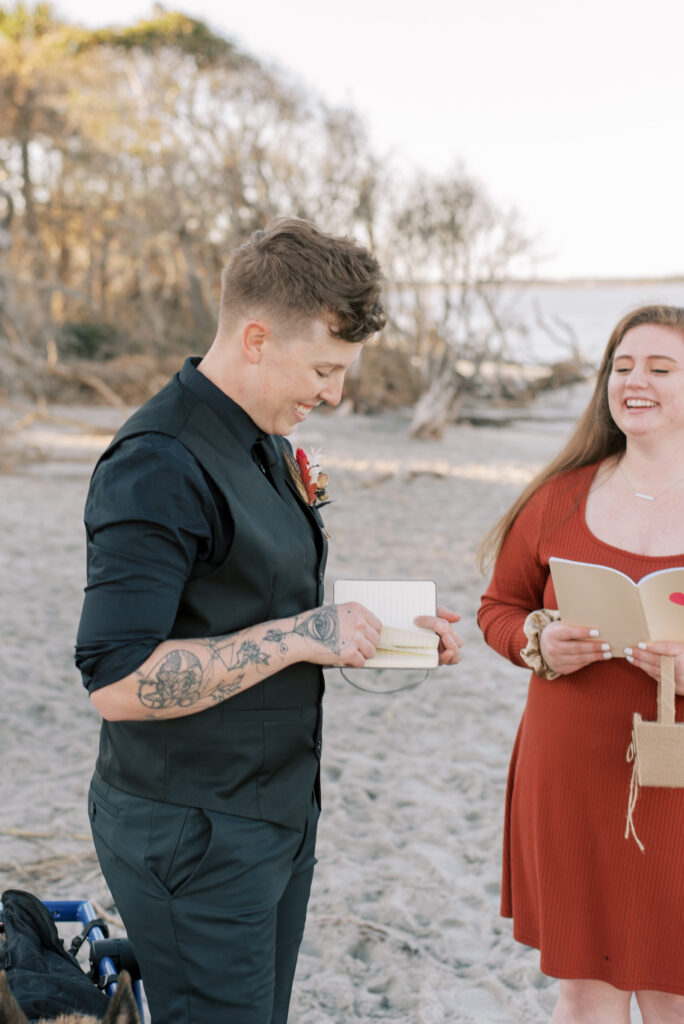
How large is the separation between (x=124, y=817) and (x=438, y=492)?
10.7m

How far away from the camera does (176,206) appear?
21.4m

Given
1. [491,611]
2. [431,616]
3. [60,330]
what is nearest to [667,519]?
[491,611]

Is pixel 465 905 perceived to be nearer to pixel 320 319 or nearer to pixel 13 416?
pixel 320 319

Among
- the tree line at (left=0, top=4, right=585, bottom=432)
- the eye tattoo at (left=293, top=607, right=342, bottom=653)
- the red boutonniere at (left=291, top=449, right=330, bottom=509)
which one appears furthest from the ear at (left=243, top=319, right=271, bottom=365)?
the tree line at (left=0, top=4, right=585, bottom=432)

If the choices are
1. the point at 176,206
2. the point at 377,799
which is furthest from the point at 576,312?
the point at 377,799

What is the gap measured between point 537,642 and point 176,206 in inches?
817

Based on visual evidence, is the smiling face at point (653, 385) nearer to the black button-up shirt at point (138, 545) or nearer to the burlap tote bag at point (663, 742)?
the burlap tote bag at point (663, 742)

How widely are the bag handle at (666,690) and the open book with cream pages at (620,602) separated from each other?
0.05m

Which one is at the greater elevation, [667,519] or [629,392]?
[629,392]

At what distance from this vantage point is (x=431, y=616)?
2.06 m

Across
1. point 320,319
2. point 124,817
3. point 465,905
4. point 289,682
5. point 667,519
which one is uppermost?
point 320,319

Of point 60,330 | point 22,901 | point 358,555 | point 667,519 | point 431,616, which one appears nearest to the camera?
point 431,616

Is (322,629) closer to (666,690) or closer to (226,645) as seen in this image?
(226,645)

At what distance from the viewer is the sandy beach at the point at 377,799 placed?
343cm
